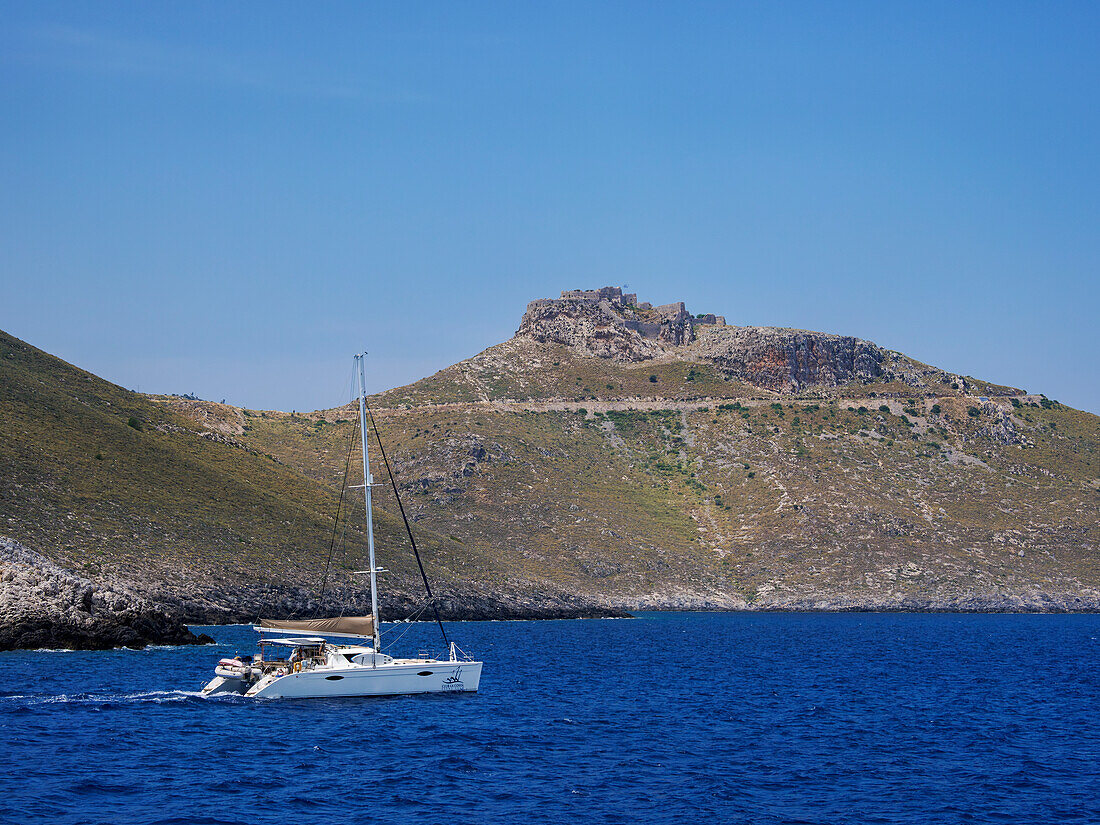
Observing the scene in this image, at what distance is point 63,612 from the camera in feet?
191

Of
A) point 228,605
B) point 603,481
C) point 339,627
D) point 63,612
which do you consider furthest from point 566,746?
point 603,481

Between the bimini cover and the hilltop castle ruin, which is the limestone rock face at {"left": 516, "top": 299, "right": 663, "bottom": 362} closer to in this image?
the hilltop castle ruin

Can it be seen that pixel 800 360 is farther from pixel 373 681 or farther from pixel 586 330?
pixel 373 681

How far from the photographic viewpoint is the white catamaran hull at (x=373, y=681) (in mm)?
44438

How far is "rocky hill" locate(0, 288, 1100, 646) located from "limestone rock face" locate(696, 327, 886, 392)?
0.38 metres

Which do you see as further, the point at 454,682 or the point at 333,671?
the point at 454,682

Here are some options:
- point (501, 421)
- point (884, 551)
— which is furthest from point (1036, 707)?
point (501, 421)

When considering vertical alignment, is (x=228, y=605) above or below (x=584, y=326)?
below

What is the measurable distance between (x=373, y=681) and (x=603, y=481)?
Result: 334 feet

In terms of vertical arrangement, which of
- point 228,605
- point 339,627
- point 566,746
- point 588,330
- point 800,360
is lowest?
point 566,746

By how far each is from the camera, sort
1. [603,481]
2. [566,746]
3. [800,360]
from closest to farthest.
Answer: [566,746]
[603,481]
[800,360]

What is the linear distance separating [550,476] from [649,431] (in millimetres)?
28360

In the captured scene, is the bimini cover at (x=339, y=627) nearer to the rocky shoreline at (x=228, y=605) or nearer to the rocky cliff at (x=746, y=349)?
the rocky shoreline at (x=228, y=605)

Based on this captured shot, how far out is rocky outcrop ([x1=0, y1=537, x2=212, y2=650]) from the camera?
56.7m
